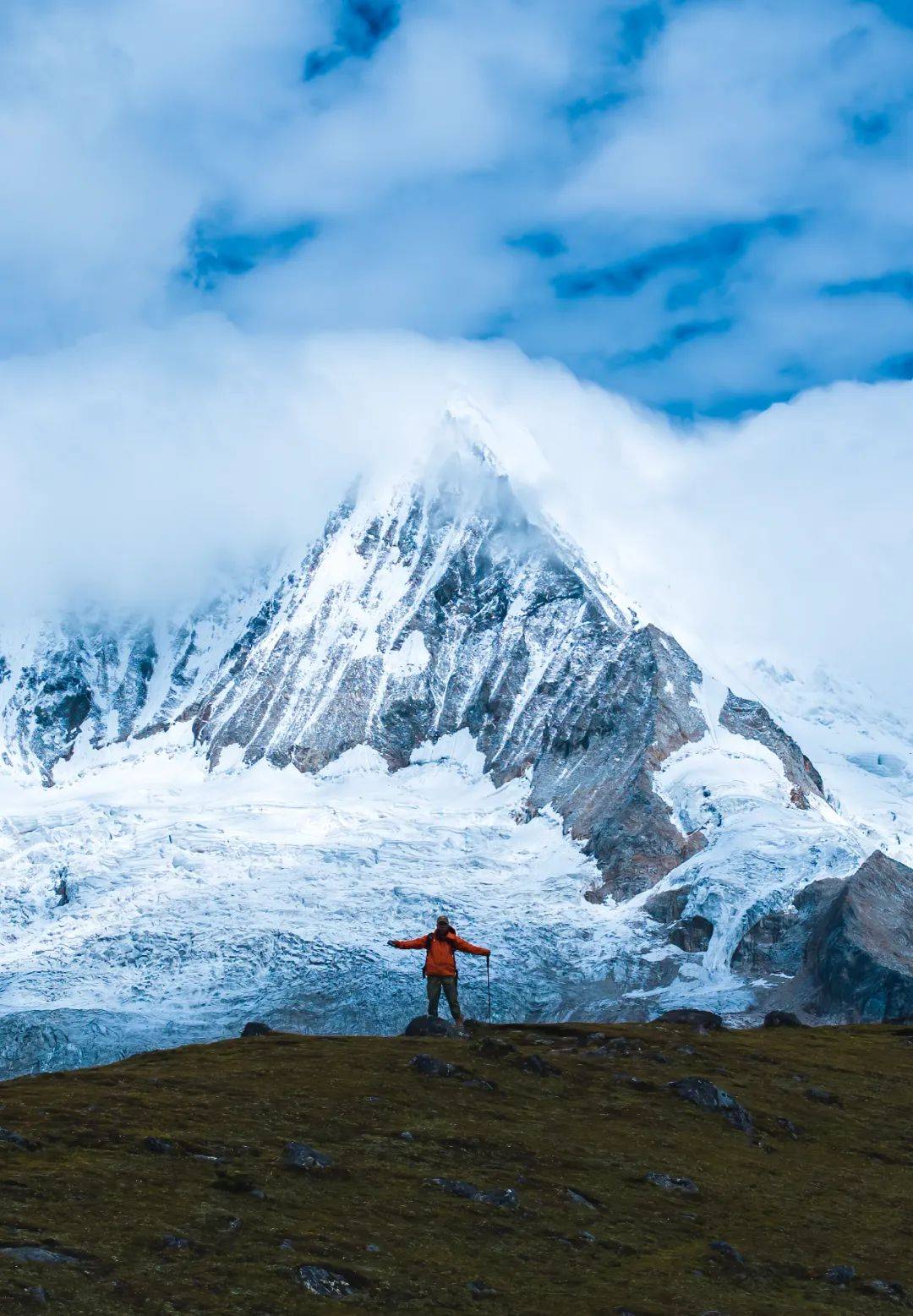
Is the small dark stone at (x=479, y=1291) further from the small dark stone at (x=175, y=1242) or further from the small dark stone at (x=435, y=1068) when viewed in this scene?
the small dark stone at (x=435, y=1068)

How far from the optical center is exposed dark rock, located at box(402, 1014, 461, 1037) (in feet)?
210

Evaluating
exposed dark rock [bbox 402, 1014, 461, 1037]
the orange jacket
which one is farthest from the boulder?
the orange jacket

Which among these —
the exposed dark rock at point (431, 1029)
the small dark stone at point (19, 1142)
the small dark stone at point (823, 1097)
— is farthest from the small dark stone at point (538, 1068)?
the small dark stone at point (19, 1142)

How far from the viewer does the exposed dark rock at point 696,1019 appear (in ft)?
254

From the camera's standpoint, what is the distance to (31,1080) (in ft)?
185

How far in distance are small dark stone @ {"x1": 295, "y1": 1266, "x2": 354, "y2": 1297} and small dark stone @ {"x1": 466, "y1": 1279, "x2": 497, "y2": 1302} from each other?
104 inches

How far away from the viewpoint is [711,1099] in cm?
5469

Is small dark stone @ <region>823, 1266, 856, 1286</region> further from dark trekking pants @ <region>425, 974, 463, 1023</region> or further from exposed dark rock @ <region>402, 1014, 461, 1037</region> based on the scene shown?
exposed dark rock @ <region>402, 1014, 461, 1037</region>

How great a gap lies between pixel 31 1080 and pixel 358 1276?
87.1ft

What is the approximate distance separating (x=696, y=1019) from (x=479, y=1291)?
46974 mm

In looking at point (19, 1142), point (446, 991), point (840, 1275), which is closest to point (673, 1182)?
point (840, 1275)

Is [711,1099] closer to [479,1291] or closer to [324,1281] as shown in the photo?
[479,1291]

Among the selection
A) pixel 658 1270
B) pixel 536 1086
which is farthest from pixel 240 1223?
pixel 536 1086

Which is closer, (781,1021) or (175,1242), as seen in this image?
(175,1242)
